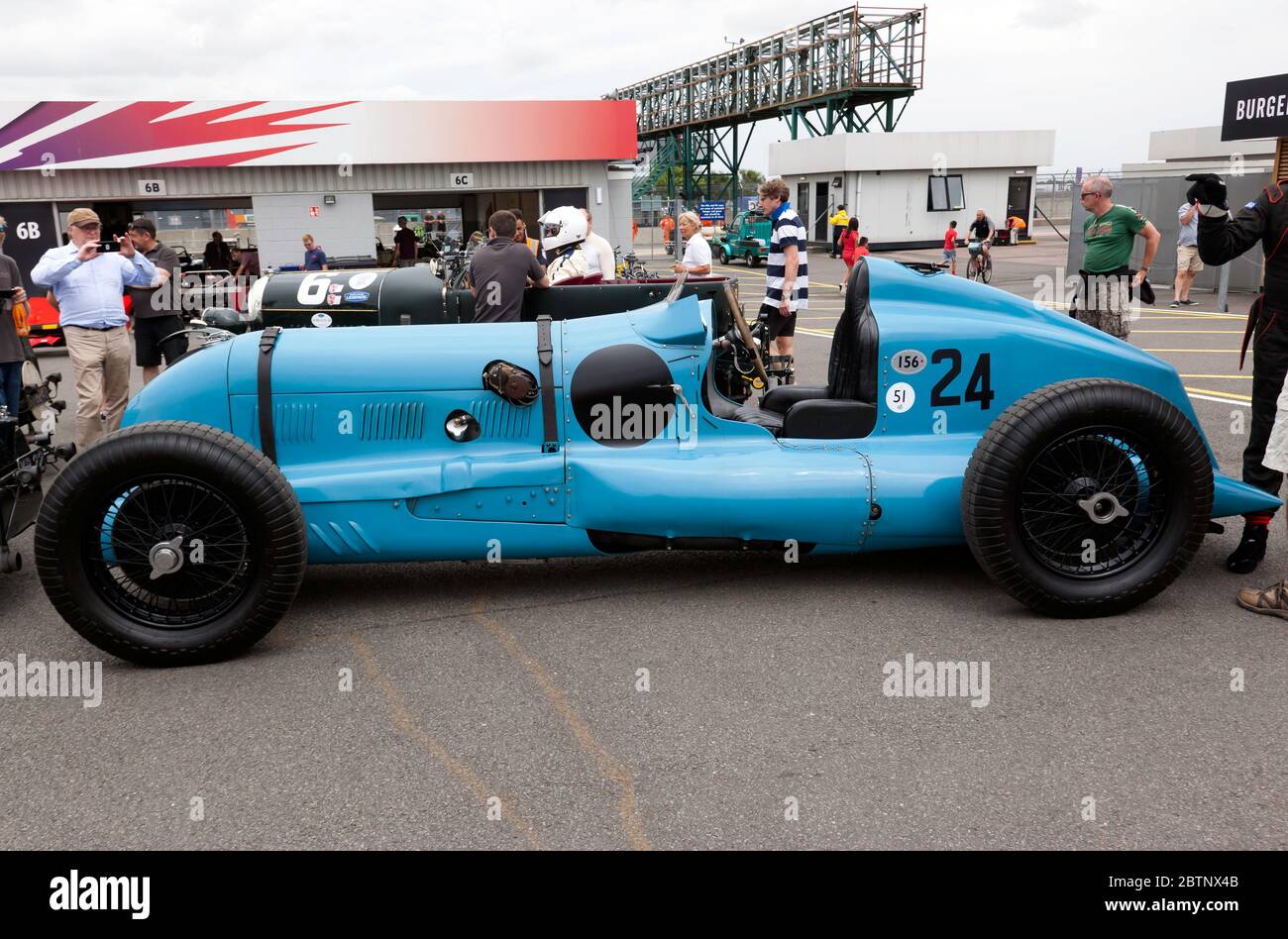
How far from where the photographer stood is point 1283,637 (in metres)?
3.64

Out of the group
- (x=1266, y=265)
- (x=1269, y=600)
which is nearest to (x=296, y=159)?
(x=1266, y=265)

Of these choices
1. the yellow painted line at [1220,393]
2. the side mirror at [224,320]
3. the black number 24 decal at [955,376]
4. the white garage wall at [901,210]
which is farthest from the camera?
the white garage wall at [901,210]

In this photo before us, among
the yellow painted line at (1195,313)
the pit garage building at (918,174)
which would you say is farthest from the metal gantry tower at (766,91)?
the yellow painted line at (1195,313)

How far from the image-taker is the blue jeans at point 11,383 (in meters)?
6.27

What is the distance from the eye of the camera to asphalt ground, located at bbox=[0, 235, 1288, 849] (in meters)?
2.61

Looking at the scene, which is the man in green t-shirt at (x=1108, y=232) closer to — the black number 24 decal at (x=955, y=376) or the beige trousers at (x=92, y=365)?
the black number 24 decal at (x=955, y=376)

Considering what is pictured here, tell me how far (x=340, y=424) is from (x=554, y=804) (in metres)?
1.91

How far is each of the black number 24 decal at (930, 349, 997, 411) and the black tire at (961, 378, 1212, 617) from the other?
0.33 meters

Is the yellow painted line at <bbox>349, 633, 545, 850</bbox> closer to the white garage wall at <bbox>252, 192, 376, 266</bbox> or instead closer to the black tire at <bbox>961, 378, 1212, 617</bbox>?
the black tire at <bbox>961, 378, 1212, 617</bbox>

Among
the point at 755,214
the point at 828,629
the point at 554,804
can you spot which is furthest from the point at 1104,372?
the point at 755,214

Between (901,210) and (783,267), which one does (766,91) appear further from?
(783,267)

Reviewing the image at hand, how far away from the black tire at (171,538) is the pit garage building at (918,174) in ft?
103

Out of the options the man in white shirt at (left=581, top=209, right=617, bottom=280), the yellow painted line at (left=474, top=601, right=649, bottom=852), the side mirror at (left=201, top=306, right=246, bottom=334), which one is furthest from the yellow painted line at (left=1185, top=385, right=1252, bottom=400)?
the side mirror at (left=201, top=306, right=246, bottom=334)
